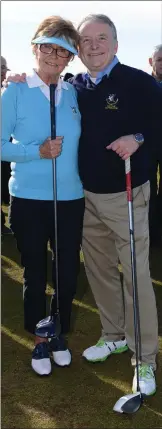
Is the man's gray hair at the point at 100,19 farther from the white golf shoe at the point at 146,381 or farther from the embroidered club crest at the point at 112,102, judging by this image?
the white golf shoe at the point at 146,381

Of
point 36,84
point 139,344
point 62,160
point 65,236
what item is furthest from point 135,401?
point 36,84

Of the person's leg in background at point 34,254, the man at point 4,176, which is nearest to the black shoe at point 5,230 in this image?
the man at point 4,176

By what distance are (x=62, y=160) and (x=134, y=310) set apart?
103cm

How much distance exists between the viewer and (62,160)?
3457 mm

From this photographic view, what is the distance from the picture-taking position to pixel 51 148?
325 centimetres

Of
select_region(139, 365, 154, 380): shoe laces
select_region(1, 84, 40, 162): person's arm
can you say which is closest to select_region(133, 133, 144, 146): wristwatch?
select_region(1, 84, 40, 162): person's arm

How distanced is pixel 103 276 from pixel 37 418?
1.09 m

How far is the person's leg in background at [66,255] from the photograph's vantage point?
360cm

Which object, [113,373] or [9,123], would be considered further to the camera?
[113,373]

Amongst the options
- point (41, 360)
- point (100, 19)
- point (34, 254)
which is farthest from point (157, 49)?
point (41, 360)

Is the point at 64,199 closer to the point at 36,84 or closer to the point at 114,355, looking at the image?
the point at 36,84

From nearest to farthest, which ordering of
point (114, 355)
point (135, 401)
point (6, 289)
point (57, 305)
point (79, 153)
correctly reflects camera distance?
point (135, 401) < point (79, 153) < point (57, 305) < point (114, 355) < point (6, 289)

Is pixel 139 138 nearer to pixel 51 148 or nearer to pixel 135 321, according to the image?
pixel 51 148

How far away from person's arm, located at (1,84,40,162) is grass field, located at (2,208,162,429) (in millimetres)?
1460
